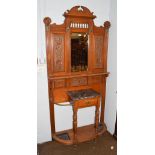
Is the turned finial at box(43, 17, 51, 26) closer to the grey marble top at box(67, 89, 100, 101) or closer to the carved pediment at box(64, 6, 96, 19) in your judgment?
the carved pediment at box(64, 6, 96, 19)

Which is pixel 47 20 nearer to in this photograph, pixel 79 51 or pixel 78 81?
pixel 79 51

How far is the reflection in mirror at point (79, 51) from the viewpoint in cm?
222

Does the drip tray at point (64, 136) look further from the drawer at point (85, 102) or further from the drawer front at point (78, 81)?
the drawer front at point (78, 81)

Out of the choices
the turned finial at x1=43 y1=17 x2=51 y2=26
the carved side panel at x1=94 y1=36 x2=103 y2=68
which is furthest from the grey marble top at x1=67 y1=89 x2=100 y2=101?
the turned finial at x1=43 y1=17 x2=51 y2=26

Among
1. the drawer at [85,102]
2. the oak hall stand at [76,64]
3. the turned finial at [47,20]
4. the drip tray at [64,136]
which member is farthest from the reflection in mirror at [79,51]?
the drip tray at [64,136]

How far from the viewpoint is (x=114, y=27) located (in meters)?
2.22

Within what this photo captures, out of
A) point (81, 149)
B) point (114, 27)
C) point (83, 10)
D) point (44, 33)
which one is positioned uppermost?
point (83, 10)

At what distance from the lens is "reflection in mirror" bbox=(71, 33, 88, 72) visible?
222 centimetres

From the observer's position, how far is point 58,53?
213 centimetres

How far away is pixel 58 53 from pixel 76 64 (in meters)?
0.33

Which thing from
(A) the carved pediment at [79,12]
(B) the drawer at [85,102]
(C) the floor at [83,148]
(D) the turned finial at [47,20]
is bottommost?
(C) the floor at [83,148]
